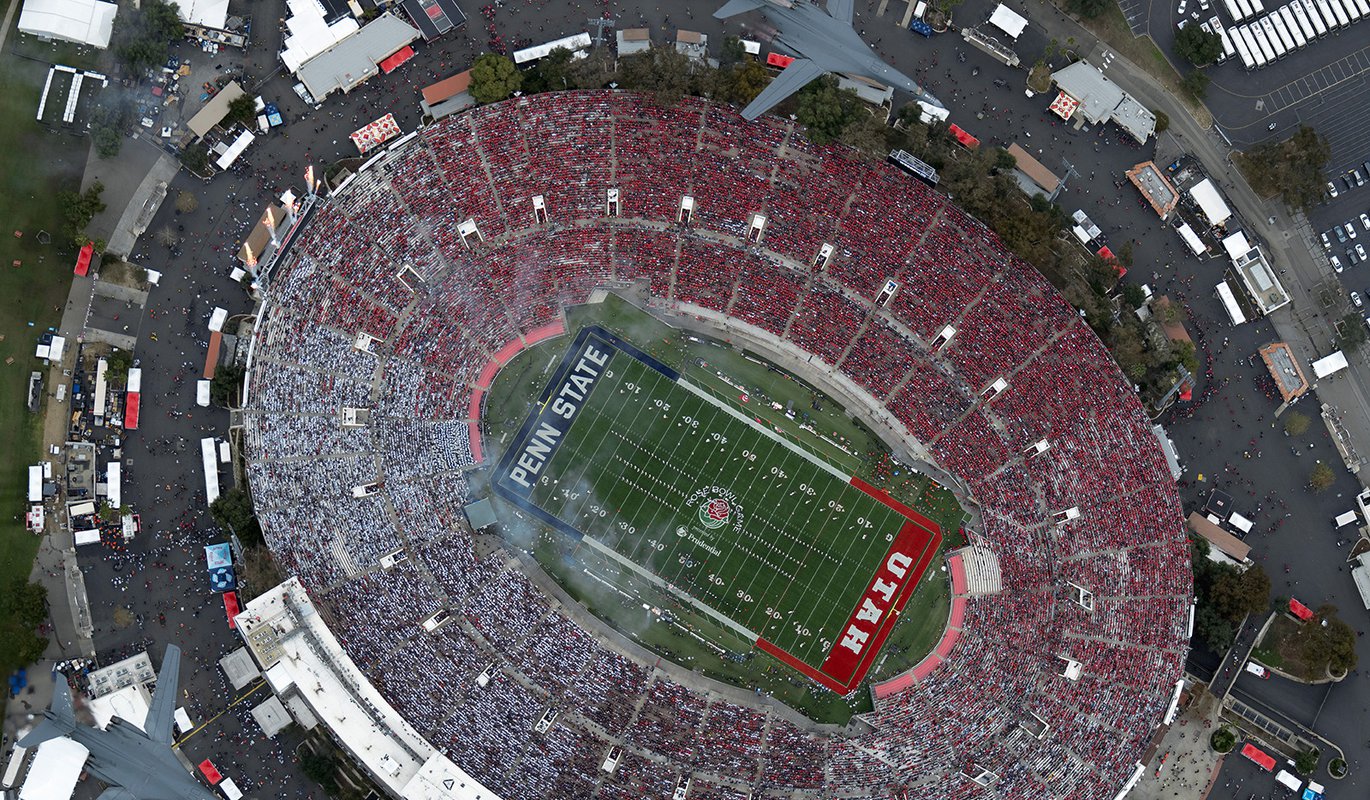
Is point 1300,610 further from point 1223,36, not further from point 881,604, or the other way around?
point 1223,36

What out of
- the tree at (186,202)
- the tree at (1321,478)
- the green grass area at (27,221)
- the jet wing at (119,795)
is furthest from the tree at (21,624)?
the tree at (1321,478)

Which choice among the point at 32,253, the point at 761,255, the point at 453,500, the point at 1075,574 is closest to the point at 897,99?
the point at 761,255

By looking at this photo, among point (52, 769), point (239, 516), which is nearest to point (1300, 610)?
point (239, 516)

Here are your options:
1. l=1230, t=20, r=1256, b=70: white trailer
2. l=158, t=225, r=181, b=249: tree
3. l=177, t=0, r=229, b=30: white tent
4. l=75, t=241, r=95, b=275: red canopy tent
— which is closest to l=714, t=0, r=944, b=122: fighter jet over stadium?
l=1230, t=20, r=1256, b=70: white trailer

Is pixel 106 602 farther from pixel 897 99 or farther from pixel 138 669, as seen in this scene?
pixel 897 99

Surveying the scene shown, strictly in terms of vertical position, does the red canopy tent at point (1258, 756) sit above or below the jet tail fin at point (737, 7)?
below

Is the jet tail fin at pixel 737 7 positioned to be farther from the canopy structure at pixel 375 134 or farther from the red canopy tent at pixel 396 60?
the canopy structure at pixel 375 134
